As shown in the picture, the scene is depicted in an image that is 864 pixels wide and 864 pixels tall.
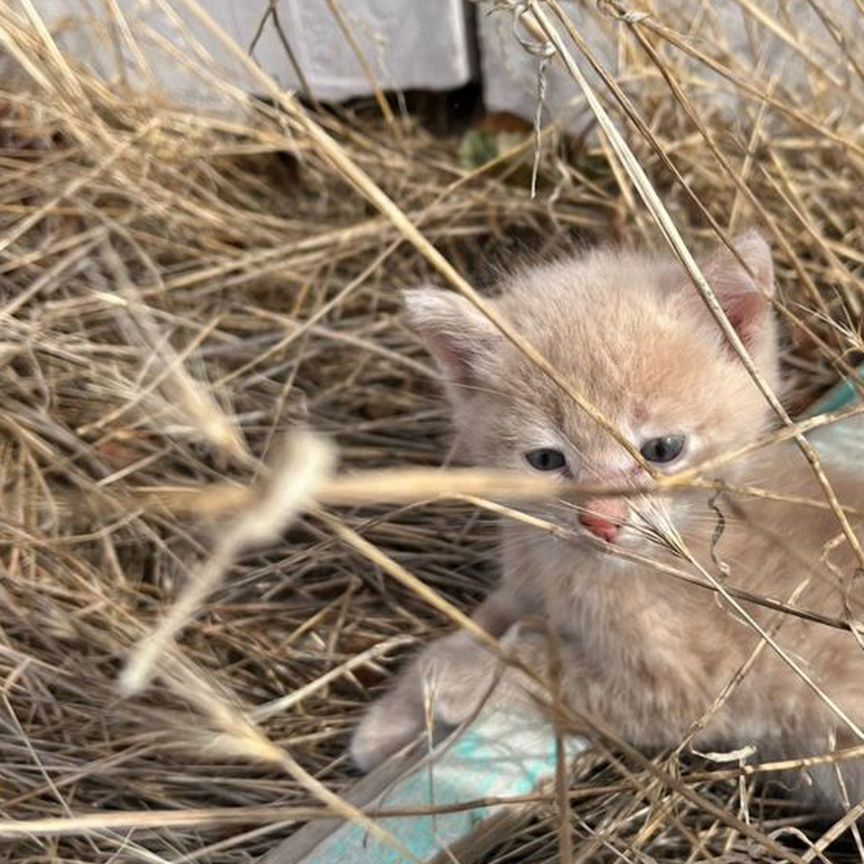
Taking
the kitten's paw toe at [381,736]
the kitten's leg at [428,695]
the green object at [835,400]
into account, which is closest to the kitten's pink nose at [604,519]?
the kitten's leg at [428,695]

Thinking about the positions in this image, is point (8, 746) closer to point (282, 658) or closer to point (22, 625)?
point (22, 625)

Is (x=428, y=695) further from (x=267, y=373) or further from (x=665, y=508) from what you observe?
(x=267, y=373)

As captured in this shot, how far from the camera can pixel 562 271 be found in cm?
152

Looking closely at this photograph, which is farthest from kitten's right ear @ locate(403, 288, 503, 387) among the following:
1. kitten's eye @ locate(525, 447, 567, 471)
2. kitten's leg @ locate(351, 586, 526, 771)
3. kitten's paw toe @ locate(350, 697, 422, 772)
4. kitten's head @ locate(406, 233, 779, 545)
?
kitten's paw toe @ locate(350, 697, 422, 772)

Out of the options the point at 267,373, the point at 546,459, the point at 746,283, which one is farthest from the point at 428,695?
the point at 267,373

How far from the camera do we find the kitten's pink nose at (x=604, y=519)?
1.22 meters

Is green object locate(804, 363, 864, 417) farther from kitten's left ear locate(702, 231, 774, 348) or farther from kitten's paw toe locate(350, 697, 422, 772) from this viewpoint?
kitten's paw toe locate(350, 697, 422, 772)

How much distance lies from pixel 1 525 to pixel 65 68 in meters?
0.69

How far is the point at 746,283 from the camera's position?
129cm

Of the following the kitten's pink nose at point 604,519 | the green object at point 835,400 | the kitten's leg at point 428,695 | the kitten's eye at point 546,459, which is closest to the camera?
the kitten's pink nose at point 604,519

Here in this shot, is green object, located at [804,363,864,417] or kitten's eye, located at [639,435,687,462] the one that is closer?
kitten's eye, located at [639,435,687,462]

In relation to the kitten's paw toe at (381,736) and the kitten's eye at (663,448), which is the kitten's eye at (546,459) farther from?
the kitten's paw toe at (381,736)

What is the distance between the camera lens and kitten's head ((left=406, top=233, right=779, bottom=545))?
130 centimetres

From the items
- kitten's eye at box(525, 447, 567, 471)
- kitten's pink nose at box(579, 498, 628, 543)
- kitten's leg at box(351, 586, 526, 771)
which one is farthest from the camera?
kitten's leg at box(351, 586, 526, 771)
